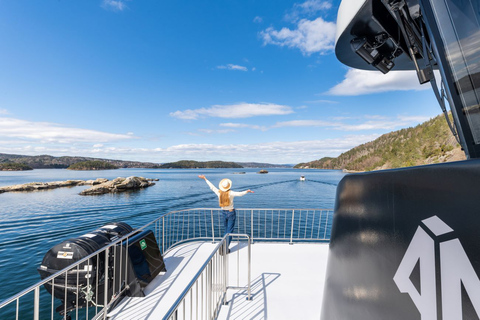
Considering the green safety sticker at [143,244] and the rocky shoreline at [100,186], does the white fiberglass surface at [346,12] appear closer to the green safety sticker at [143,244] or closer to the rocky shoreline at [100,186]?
the green safety sticker at [143,244]

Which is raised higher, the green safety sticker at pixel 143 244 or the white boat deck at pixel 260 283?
the green safety sticker at pixel 143 244

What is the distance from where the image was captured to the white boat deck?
3.74m

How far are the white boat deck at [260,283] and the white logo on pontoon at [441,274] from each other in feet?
11.1

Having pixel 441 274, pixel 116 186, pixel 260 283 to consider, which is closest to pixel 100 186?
pixel 116 186

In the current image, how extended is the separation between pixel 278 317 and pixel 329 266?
2.51m

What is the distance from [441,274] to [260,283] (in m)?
4.40

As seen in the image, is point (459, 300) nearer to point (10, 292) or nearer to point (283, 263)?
point (283, 263)

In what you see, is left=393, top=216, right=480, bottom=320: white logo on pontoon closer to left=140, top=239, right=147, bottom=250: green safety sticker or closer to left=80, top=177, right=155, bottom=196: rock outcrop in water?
left=140, top=239, right=147, bottom=250: green safety sticker

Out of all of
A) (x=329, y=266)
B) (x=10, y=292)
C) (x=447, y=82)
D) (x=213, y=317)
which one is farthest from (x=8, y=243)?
(x=447, y=82)

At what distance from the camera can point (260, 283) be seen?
4.61 m

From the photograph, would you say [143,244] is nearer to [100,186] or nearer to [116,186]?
[100,186]

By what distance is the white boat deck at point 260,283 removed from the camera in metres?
3.74

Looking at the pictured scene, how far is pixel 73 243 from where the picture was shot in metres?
4.06

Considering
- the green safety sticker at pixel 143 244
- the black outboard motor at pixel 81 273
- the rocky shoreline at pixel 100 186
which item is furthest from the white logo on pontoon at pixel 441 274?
the rocky shoreline at pixel 100 186
